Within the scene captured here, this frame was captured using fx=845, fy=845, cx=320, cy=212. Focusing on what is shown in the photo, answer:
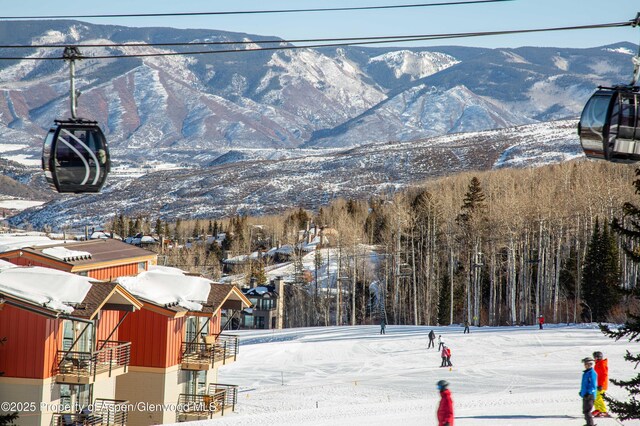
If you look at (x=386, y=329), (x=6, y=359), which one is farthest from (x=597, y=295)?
(x=6, y=359)

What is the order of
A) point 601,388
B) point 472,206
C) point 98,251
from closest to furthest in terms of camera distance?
point 601,388 < point 98,251 < point 472,206

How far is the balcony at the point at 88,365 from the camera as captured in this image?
22141 mm

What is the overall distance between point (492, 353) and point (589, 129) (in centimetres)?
2939

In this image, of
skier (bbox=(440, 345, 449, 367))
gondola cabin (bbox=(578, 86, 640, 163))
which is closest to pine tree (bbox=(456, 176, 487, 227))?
skier (bbox=(440, 345, 449, 367))

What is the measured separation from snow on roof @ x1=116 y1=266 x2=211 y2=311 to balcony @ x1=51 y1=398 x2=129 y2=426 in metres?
3.26

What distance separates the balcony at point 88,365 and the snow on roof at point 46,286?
4.61 feet

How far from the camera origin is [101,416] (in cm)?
2353

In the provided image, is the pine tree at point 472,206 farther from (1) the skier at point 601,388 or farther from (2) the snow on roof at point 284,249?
(1) the skier at point 601,388

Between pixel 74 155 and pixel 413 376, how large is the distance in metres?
24.7

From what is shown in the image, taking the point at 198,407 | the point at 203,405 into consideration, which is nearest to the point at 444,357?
the point at 203,405

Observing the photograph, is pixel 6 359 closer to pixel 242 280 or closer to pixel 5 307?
pixel 5 307

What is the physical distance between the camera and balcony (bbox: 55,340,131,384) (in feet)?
72.6

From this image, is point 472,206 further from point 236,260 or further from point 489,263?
point 236,260

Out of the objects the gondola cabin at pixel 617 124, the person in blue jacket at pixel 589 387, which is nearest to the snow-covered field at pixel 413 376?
the person in blue jacket at pixel 589 387
